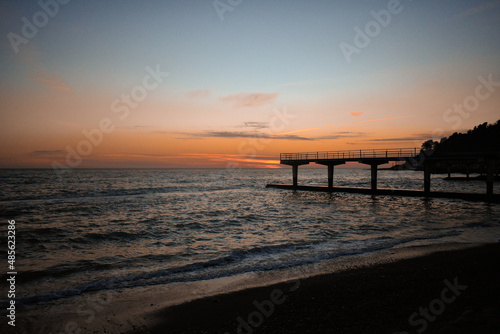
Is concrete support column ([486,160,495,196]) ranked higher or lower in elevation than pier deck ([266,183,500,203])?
higher

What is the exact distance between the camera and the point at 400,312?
6.15 m

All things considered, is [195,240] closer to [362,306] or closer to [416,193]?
[362,306]

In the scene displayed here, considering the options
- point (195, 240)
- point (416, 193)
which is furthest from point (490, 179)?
point (195, 240)

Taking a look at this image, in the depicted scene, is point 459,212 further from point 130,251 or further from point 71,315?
point 71,315

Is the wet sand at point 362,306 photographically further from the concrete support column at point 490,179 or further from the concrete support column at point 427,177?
the concrete support column at point 427,177

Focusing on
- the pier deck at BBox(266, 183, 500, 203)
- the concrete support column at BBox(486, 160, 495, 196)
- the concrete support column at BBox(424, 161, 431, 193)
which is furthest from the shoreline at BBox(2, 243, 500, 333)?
the concrete support column at BBox(424, 161, 431, 193)

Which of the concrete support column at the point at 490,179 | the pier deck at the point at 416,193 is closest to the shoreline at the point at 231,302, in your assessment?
the pier deck at the point at 416,193

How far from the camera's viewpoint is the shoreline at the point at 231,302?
6.30 metres

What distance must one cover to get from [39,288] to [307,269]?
8591mm

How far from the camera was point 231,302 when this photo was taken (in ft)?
24.6

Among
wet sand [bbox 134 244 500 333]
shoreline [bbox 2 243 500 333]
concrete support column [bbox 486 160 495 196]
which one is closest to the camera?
wet sand [bbox 134 244 500 333]

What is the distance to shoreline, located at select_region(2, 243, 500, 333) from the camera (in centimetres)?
630

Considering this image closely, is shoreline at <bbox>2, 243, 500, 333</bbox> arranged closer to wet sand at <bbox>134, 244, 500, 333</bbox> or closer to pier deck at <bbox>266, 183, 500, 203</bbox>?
wet sand at <bbox>134, 244, 500, 333</bbox>

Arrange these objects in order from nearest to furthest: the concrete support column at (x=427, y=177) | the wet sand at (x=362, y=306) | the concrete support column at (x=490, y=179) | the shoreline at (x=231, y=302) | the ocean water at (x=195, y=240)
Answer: the wet sand at (x=362, y=306)
the shoreline at (x=231, y=302)
the ocean water at (x=195, y=240)
the concrete support column at (x=490, y=179)
the concrete support column at (x=427, y=177)
